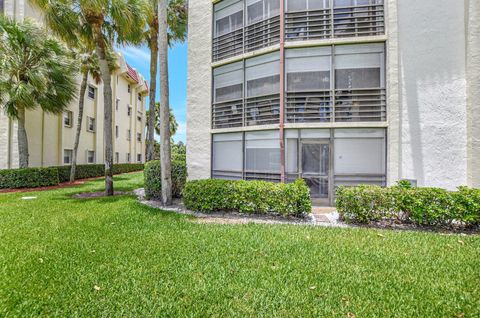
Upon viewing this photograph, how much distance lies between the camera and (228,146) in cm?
1105

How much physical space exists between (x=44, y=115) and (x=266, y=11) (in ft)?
55.9

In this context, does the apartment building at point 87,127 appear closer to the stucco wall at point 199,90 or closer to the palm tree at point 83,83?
the palm tree at point 83,83

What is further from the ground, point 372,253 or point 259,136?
point 259,136

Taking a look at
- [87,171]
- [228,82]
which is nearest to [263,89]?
[228,82]

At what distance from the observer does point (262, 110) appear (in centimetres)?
1020

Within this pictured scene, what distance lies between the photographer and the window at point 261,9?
9969mm

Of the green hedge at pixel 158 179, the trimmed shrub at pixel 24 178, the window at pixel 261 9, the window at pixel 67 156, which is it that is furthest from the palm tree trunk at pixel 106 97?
the window at pixel 67 156

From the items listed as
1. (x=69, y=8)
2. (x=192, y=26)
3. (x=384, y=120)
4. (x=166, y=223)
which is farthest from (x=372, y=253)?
(x=69, y=8)

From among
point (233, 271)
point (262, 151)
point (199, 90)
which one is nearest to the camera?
point (233, 271)

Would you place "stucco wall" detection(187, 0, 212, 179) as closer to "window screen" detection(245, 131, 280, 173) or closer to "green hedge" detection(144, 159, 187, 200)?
"green hedge" detection(144, 159, 187, 200)

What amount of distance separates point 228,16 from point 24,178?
583 inches

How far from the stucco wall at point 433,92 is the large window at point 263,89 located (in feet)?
15.1

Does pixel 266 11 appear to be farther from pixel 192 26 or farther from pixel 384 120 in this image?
pixel 384 120

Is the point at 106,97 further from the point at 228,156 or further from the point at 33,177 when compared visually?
the point at 33,177
